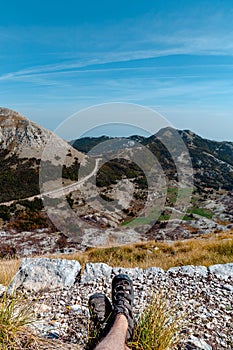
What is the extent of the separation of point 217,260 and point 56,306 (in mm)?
4489

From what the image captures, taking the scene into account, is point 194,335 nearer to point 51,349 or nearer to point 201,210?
point 51,349

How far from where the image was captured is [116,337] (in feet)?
10.1

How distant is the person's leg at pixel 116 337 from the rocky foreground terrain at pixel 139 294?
78 cm

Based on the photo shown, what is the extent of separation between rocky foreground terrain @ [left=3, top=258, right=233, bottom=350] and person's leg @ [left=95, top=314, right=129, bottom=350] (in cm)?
78

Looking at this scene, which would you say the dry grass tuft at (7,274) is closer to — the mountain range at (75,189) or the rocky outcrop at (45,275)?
the rocky outcrop at (45,275)

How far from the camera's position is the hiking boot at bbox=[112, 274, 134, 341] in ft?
11.6

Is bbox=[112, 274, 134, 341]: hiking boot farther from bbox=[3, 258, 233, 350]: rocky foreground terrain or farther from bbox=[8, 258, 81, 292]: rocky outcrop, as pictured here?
bbox=[8, 258, 81, 292]: rocky outcrop

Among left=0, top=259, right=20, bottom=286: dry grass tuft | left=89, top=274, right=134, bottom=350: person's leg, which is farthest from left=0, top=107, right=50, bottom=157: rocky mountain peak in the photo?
left=89, top=274, right=134, bottom=350: person's leg

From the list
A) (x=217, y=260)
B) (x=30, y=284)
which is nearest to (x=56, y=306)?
(x=30, y=284)

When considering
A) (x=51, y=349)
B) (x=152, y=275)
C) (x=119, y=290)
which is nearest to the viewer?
(x=51, y=349)

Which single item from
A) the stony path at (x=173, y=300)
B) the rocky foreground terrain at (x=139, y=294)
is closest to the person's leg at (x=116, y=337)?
the stony path at (x=173, y=300)

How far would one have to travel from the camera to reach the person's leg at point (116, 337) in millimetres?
2850

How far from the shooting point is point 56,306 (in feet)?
16.5

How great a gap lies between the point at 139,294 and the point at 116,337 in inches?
101
